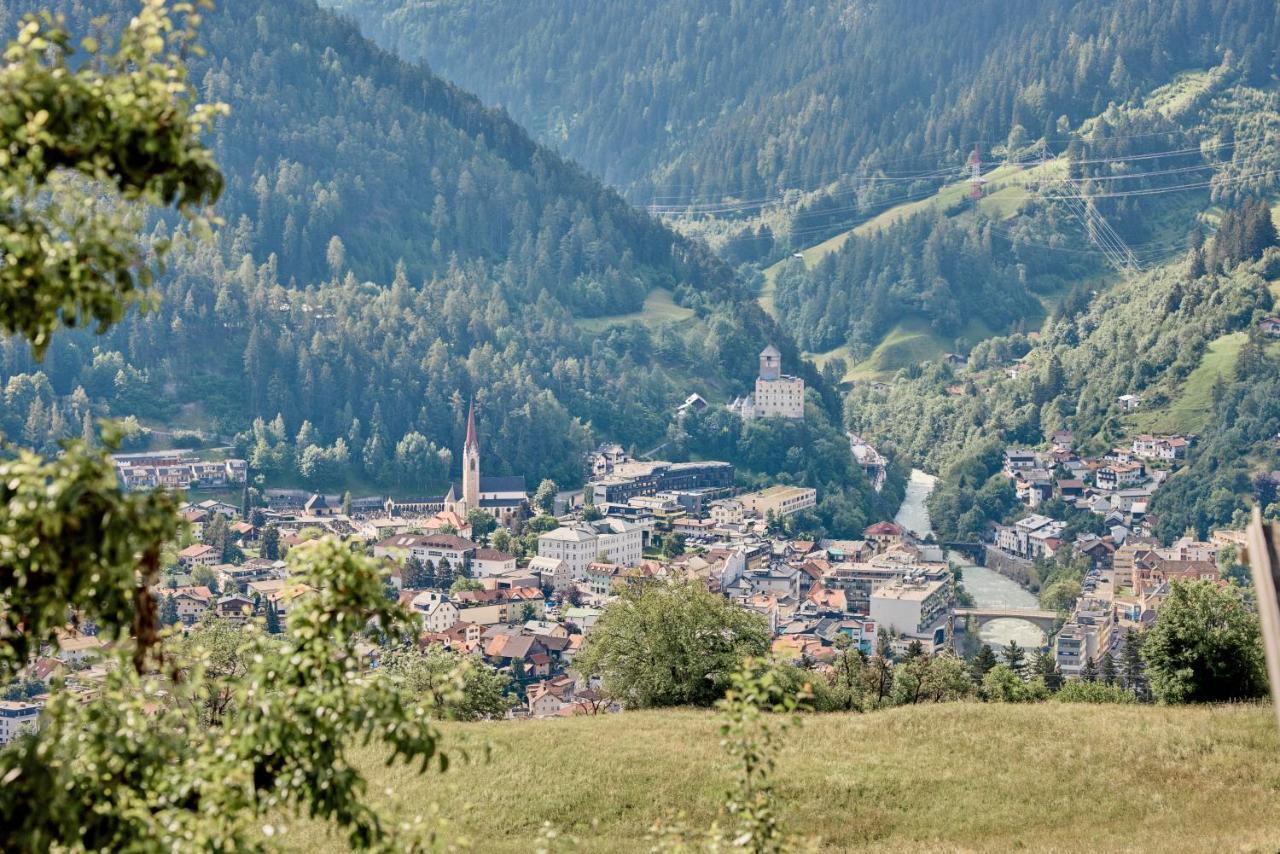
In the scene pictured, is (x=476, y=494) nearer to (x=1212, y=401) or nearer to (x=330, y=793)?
(x=1212, y=401)

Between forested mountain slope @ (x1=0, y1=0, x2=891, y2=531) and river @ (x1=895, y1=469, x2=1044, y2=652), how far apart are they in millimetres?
4339

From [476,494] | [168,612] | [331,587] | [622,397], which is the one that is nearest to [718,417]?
[622,397]

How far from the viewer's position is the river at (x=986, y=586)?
81000mm

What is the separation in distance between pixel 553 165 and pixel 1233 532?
3175 inches

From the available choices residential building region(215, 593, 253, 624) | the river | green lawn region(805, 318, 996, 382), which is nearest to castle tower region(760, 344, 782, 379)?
the river

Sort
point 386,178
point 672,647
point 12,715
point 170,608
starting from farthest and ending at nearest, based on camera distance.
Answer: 1. point 386,178
2. point 170,608
3. point 12,715
4. point 672,647

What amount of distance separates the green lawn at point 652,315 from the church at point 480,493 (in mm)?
30690

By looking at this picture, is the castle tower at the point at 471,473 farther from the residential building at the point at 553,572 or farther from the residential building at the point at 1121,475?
Answer: the residential building at the point at 1121,475

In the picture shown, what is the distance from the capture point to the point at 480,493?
346ft

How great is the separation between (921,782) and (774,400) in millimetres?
109429

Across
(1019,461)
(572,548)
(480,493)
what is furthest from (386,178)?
(572,548)

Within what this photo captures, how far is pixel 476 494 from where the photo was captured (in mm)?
105062

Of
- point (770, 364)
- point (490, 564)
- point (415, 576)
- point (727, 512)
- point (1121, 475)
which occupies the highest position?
point (770, 364)

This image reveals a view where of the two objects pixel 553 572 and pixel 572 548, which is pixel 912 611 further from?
pixel 572 548
